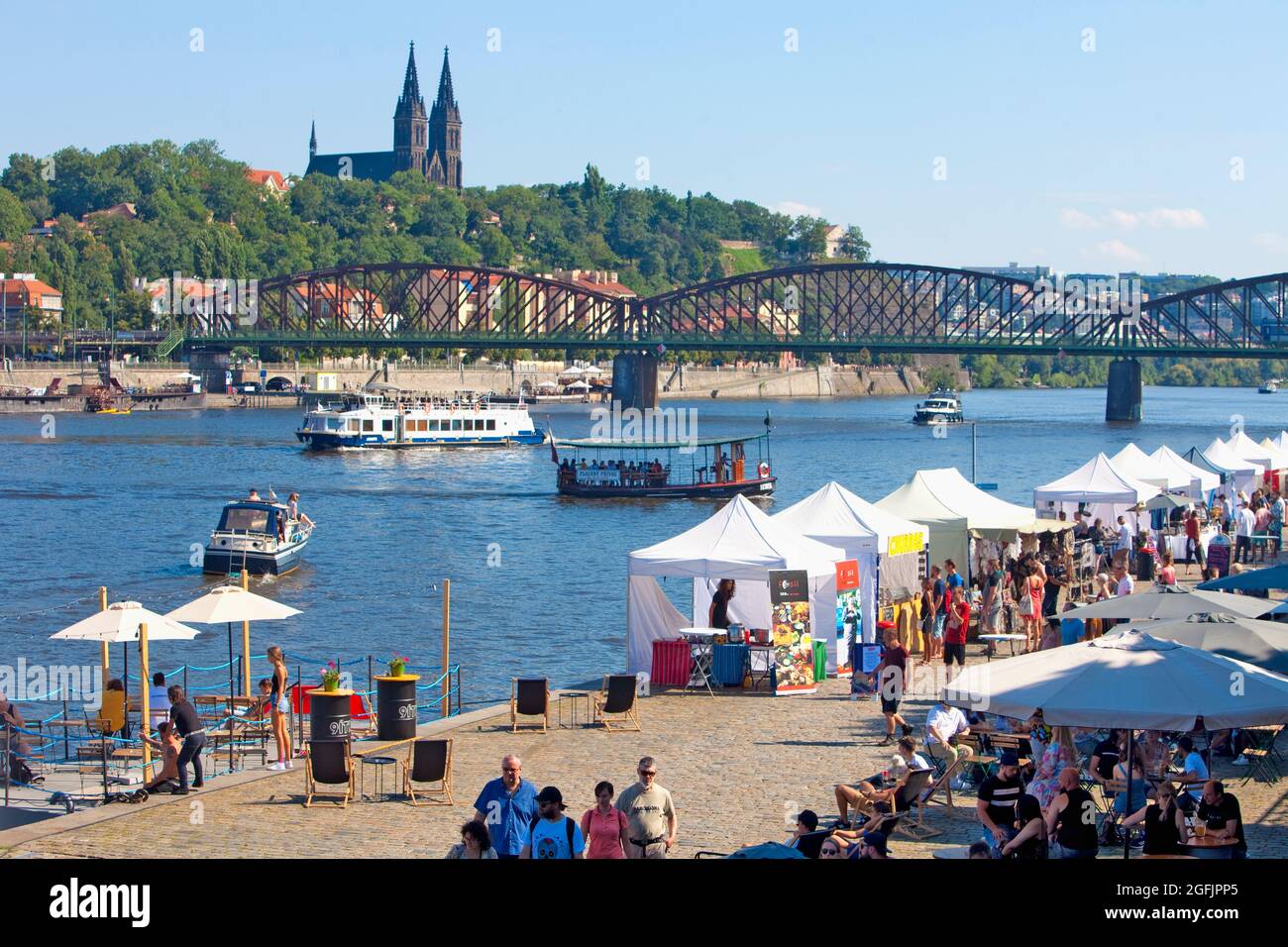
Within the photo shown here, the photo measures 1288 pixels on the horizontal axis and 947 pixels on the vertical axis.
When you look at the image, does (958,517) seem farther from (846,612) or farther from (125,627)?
(125,627)

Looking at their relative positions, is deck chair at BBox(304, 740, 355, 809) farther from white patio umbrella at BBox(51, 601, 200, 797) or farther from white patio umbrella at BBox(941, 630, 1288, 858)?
white patio umbrella at BBox(941, 630, 1288, 858)

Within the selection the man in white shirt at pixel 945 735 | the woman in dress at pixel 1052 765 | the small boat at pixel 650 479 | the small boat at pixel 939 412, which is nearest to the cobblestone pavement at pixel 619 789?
the man in white shirt at pixel 945 735

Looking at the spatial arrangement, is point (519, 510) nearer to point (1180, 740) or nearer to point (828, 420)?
point (1180, 740)

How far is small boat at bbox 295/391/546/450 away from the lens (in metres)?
99.6

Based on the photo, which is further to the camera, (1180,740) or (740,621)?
(740,621)

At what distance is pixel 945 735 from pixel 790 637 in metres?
5.55

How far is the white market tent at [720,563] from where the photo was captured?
22.0m

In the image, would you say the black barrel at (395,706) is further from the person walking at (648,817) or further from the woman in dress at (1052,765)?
the woman in dress at (1052,765)

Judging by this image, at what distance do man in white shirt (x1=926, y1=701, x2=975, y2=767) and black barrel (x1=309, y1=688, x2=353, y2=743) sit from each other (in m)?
5.57

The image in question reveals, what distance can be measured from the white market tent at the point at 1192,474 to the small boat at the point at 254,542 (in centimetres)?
2202
